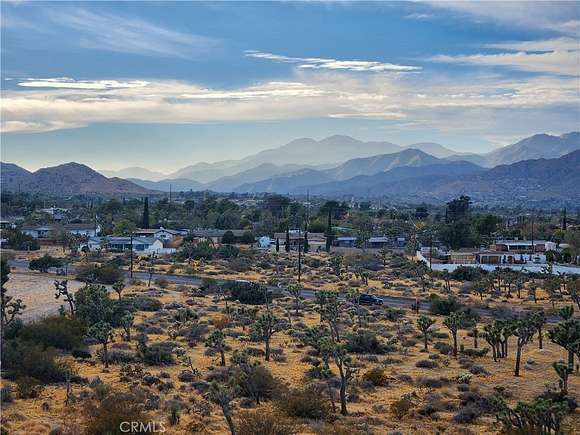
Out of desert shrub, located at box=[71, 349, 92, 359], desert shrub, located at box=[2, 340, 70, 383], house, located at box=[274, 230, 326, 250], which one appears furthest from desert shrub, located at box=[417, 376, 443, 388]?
house, located at box=[274, 230, 326, 250]

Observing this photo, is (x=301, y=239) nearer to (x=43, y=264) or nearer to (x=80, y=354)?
(x=43, y=264)

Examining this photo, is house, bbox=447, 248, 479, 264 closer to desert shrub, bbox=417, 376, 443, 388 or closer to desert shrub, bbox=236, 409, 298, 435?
desert shrub, bbox=417, 376, 443, 388

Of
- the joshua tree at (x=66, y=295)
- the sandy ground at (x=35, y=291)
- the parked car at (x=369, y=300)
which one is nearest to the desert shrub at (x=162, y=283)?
the sandy ground at (x=35, y=291)

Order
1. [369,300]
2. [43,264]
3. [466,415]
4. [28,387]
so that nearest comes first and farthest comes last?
1. [466,415]
2. [28,387]
3. [369,300]
4. [43,264]

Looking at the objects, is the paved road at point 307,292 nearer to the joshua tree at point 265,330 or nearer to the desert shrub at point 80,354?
the joshua tree at point 265,330

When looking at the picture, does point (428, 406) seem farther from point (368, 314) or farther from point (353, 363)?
point (368, 314)

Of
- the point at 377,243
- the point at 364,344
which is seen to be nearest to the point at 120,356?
the point at 364,344

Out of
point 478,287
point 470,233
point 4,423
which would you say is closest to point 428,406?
point 4,423
